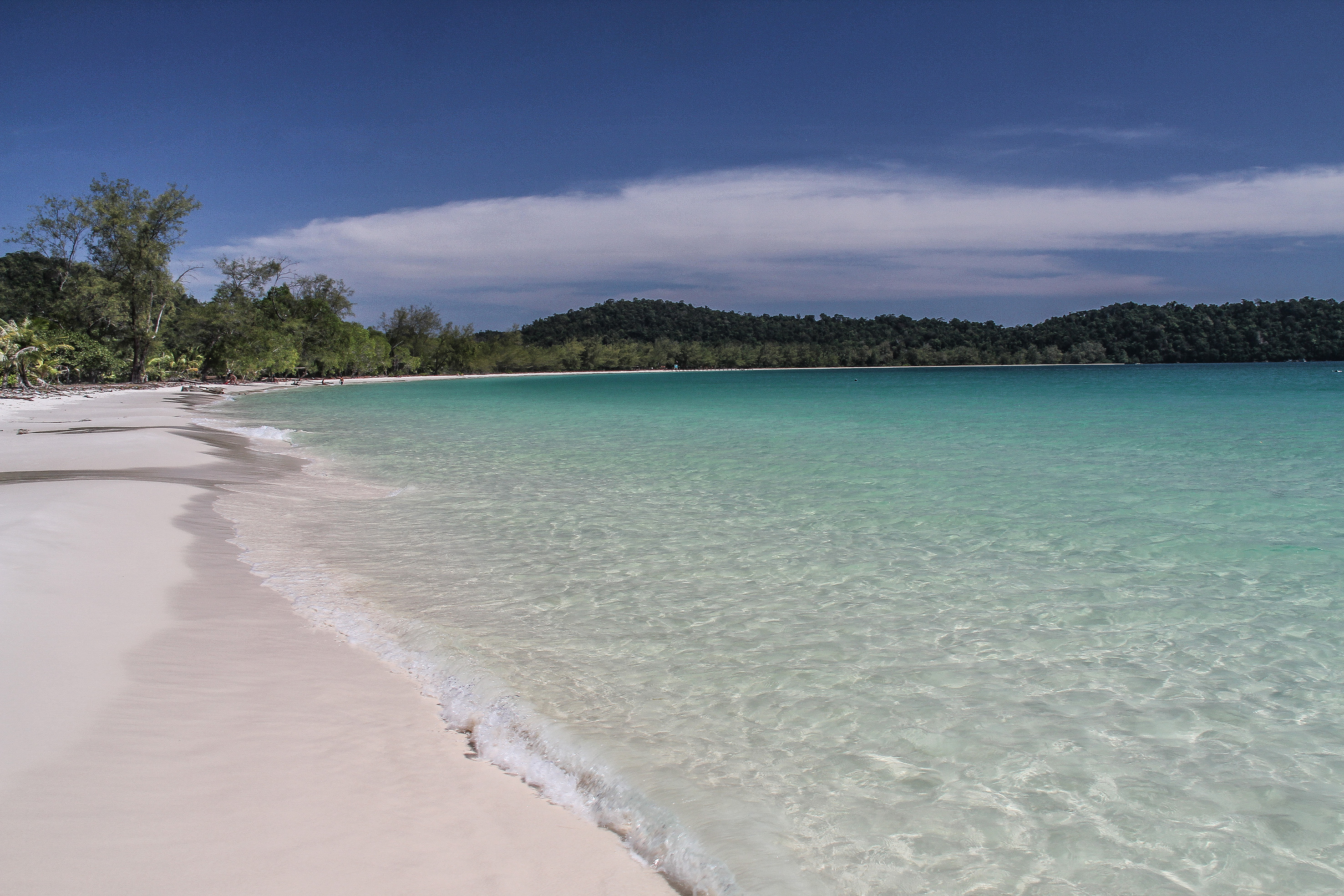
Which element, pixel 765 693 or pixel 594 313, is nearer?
pixel 765 693

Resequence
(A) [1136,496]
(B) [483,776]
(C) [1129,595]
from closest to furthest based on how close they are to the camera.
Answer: (B) [483,776] → (C) [1129,595] → (A) [1136,496]

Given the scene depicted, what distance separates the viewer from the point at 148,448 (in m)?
13.7

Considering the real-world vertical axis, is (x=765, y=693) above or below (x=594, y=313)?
below

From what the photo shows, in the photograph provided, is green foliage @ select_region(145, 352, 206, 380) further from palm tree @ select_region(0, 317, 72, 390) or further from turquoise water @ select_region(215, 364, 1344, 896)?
turquoise water @ select_region(215, 364, 1344, 896)

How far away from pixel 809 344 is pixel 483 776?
179 metres

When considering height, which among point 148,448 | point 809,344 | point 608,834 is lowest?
point 608,834

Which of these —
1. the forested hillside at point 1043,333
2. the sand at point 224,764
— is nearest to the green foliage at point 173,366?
the sand at point 224,764

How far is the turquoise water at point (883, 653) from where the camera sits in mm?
3121

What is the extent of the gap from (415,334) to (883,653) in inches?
4076

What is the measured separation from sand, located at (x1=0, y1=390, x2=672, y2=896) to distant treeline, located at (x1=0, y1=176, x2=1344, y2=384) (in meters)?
32.0

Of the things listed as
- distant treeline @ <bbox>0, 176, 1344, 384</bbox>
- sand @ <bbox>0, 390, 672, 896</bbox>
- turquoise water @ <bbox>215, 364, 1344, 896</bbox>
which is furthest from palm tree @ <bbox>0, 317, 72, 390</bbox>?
sand @ <bbox>0, 390, 672, 896</bbox>

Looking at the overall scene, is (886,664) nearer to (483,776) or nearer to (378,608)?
(483,776)

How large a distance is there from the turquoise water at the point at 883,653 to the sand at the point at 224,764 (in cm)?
32

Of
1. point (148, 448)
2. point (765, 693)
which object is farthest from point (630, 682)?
point (148, 448)
